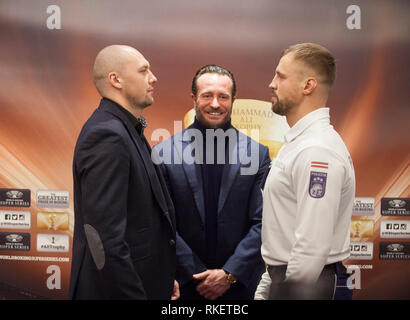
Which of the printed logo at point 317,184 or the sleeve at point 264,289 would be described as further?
the sleeve at point 264,289

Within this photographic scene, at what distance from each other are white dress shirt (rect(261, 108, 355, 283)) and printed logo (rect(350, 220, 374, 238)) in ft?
3.51

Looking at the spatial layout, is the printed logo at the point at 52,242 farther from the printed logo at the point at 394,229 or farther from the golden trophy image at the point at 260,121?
the printed logo at the point at 394,229

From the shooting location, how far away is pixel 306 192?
1.68 metres

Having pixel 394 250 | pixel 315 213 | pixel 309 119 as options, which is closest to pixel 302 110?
pixel 309 119

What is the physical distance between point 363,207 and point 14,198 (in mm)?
2581

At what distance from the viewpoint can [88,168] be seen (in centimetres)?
167

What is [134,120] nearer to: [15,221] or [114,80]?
[114,80]

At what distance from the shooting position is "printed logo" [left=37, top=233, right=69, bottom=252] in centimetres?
290

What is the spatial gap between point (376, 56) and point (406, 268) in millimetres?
1562

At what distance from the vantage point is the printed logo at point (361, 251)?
2832 millimetres

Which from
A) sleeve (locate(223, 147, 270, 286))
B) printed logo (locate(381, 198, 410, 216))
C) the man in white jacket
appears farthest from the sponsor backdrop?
the man in white jacket

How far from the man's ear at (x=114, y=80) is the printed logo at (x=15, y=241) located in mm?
1631

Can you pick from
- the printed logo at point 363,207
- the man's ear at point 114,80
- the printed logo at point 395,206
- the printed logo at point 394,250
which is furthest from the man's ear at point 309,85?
the printed logo at point 394,250
